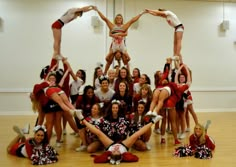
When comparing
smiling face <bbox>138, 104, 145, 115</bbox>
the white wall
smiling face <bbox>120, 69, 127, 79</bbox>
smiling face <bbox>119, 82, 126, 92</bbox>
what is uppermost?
the white wall

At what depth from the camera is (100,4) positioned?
954 cm

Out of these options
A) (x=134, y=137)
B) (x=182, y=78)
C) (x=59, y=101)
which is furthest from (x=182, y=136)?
(x=59, y=101)

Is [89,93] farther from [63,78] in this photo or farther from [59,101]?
[59,101]

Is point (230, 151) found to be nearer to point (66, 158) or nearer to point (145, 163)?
point (145, 163)

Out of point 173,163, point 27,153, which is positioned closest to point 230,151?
point 173,163

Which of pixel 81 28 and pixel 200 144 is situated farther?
pixel 81 28

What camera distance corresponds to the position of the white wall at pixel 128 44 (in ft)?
30.2

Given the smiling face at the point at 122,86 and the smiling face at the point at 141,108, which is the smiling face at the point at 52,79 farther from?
the smiling face at the point at 141,108

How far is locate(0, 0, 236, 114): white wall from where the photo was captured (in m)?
9.20

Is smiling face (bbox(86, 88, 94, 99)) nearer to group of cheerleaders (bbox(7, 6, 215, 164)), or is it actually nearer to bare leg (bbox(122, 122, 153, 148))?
group of cheerleaders (bbox(7, 6, 215, 164))

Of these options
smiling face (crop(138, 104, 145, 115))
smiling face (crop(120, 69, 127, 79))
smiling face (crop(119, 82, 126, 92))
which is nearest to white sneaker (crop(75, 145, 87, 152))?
smiling face (crop(138, 104, 145, 115))

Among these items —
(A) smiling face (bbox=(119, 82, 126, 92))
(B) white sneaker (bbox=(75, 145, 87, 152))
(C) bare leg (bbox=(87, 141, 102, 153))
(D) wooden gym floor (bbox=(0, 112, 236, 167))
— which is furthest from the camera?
(A) smiling face (bbox=(119, 82, 126, 92))

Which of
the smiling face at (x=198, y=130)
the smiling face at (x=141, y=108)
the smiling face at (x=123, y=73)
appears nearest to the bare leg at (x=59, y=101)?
the smiling face at (x=141, y=108)

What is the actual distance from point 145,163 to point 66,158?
120cm
